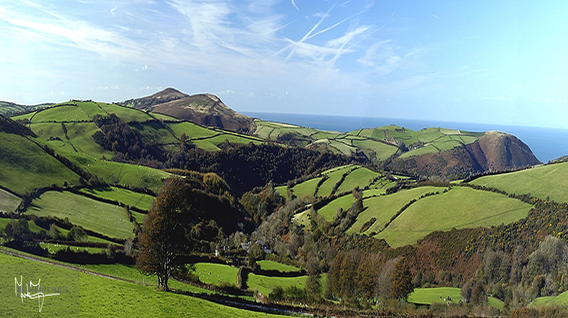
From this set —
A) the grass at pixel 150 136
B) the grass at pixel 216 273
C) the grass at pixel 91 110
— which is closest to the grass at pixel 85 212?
the grass at pixel 216 273

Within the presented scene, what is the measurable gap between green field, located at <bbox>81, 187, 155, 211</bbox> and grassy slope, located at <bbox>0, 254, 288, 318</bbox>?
6565cm

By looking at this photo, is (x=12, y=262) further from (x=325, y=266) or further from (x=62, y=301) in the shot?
(x=325, y=266)

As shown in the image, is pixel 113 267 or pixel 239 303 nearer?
pixel 239 303

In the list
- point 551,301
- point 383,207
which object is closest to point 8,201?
point 383,207

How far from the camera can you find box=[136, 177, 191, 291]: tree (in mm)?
30156

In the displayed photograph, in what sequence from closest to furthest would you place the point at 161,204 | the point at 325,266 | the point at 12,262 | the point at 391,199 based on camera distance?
the point at 12,262, the point at 161,204, the point at 325,266, the point at 391,199

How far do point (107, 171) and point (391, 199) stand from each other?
100.0 meters

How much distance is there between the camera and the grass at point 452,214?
254 feet

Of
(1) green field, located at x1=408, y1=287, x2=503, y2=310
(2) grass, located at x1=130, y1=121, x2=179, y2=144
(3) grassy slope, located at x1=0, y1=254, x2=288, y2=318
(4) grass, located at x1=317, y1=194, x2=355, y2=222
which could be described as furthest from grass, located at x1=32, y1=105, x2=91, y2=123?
(1) green field, located at x1=408, y1=287, x2=503, y2=310

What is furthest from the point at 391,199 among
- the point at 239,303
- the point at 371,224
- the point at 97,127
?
the point at 97,127

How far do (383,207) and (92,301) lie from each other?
95.9 m

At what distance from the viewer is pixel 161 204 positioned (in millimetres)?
30219

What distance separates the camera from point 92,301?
2072 centimetres

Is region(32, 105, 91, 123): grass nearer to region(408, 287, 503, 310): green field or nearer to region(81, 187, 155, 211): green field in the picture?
region(81, 187, 155, 211): green field
